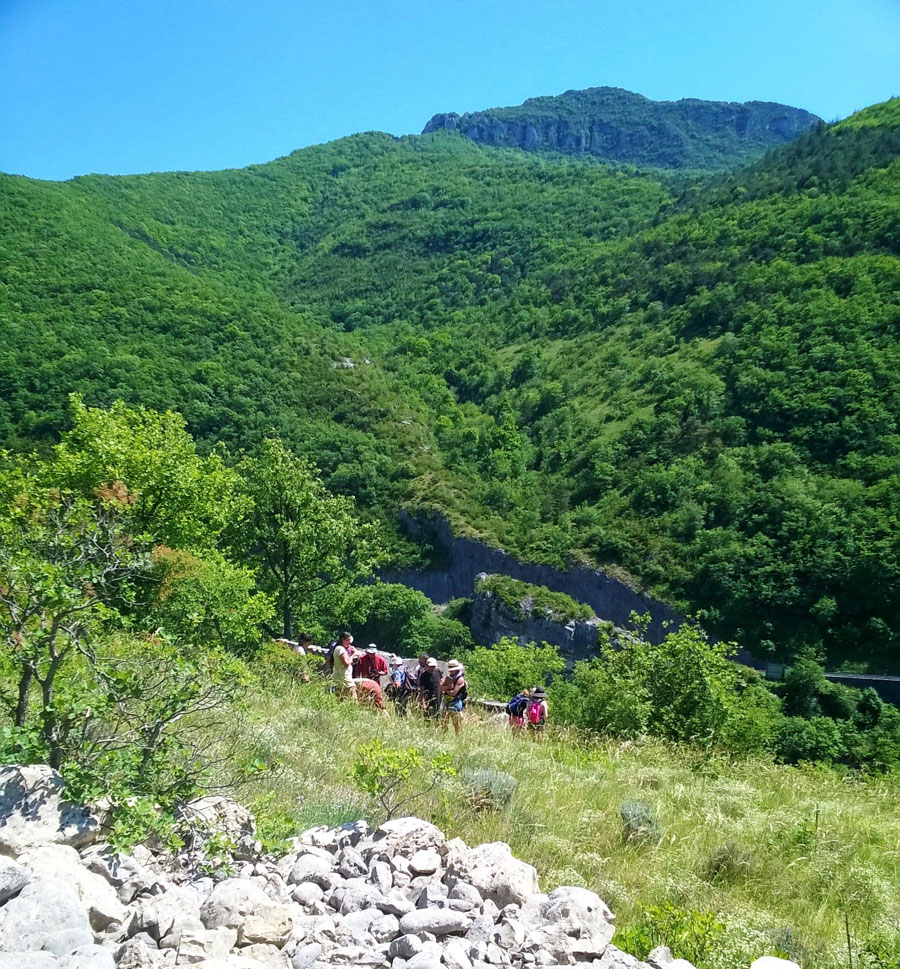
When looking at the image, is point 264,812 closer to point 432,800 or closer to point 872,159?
point 432,800

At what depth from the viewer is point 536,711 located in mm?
8812

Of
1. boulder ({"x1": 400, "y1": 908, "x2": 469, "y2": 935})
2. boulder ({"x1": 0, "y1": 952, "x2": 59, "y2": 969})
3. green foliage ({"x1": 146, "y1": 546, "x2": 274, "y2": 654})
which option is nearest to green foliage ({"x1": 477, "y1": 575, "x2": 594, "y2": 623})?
green foliage ({"x1": 146, "y1": 546, "x2": 274, "y2": 654})

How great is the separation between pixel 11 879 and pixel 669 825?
388 centimetres

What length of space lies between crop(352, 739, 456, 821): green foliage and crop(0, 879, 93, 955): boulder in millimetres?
1688

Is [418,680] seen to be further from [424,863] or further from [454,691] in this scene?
[424,863]

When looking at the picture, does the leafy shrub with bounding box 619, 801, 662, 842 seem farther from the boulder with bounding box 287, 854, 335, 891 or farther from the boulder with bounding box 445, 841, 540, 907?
the boulder with bounding box 287, 854, 335, 891

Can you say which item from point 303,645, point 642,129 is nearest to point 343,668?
point 303,645

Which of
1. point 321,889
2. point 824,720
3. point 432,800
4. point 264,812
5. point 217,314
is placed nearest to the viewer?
point 321,889

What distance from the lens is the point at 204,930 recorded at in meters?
2.91

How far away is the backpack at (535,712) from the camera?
342 inches

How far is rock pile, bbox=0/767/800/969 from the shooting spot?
2.70 meters

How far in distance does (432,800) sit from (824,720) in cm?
2524

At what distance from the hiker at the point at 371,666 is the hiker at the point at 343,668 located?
22 centimetres

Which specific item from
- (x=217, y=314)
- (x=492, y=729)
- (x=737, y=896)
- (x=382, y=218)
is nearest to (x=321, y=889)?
(x=737, y=896)
